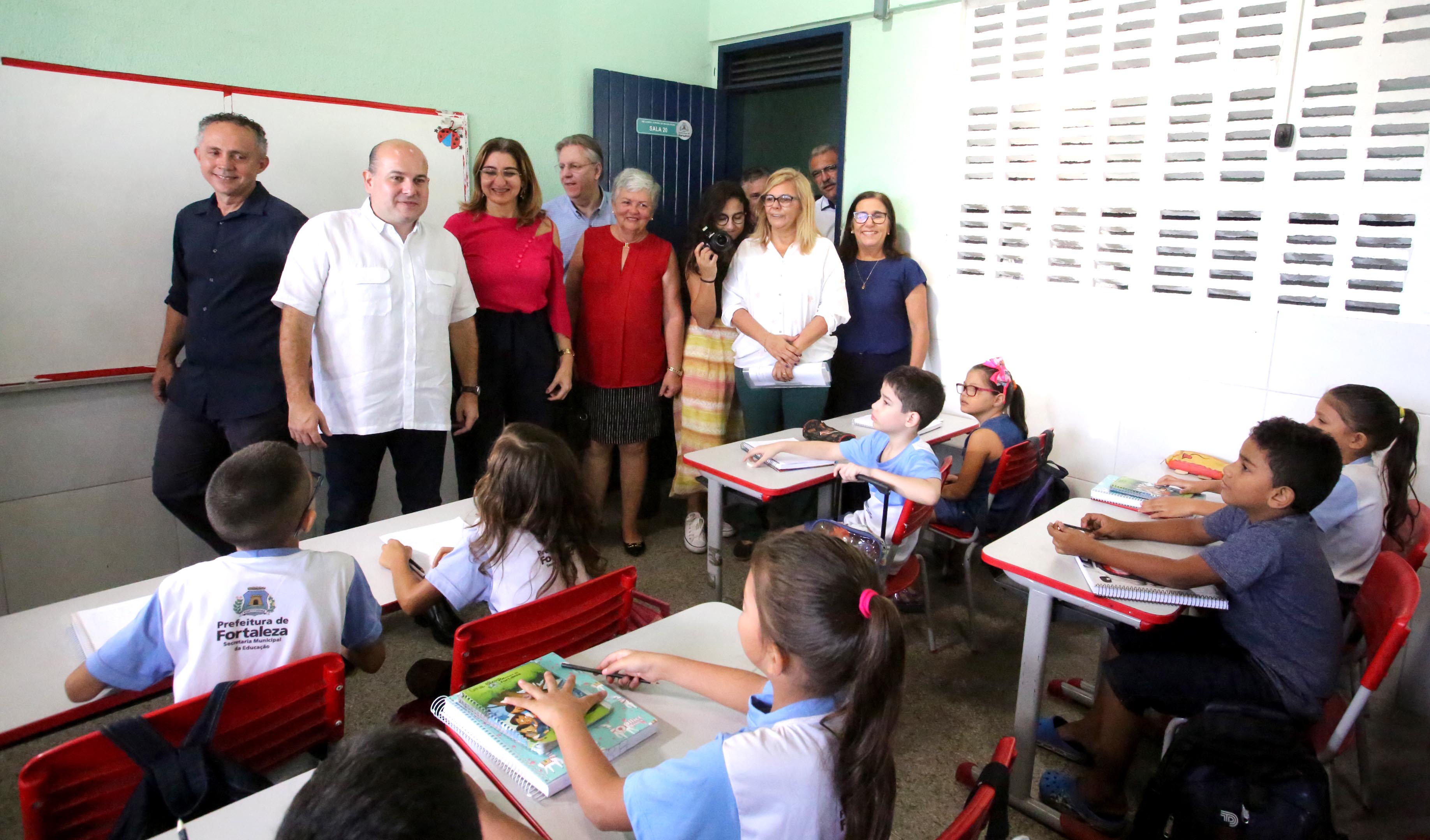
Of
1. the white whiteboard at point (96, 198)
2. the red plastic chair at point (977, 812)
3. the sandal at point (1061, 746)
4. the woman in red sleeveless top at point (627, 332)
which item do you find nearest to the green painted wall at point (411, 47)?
the white whiteboard at point (96, 198)

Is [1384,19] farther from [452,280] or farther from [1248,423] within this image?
[452,280]

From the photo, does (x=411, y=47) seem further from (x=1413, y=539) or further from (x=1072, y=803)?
(x=1413, y=539)

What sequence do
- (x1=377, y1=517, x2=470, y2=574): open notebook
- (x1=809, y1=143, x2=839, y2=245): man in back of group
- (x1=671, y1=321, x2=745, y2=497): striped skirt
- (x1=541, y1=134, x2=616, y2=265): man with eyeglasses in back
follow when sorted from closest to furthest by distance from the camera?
(x1=377, y1=517, x2=470, y2=574): open notebook, (x1=541, y1=134, x2=616, y2=265): man with eyeglasses in back, (x1=671, y1=321, x2=745, y2=497): striped skirt, (x1=809, y1=143, x2=839, y2=245): man in back of group

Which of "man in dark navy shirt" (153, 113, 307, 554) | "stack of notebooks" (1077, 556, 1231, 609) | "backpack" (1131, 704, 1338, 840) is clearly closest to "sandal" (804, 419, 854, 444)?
"stack of notebooks" (1077, 556, 1231, 609)

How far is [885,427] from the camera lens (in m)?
2.52

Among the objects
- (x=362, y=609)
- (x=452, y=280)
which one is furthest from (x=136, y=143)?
(x=362, y=609)

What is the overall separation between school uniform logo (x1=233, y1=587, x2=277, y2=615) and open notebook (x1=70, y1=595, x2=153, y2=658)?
0.77ft

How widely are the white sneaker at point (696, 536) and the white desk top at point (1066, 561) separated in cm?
171

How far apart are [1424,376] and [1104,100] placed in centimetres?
147

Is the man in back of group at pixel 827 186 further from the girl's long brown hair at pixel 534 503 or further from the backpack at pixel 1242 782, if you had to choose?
the backpack at pixel 1242 782

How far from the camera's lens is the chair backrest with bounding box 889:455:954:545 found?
238 centimetres

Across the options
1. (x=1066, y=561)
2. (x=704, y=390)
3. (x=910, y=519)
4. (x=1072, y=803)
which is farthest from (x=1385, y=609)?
(x=704, y=390)

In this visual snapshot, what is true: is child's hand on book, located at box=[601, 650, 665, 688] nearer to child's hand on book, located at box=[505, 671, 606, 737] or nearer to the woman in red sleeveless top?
child's hand on book, located at box=[505, 671, 606, 737]

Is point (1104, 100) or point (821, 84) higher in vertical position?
point (821, 84)
